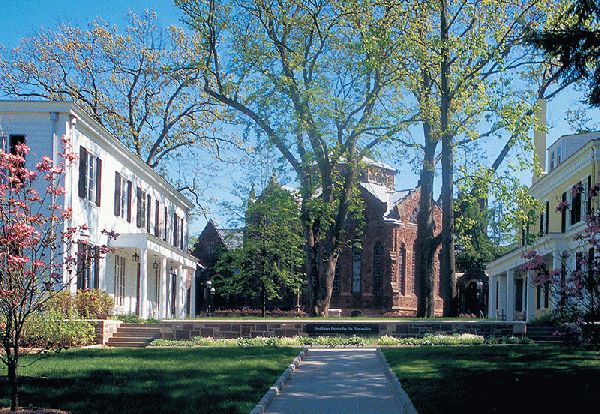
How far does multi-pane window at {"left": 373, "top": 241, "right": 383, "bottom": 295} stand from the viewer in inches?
2411

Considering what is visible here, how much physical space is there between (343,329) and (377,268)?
33975 mm

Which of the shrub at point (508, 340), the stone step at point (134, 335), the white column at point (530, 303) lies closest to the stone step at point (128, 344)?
the stone step at point (134, 335)

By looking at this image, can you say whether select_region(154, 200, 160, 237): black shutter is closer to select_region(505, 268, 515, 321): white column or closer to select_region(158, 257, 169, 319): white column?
select_region(158, 257, 169, 319): white column

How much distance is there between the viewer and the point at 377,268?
6159cm

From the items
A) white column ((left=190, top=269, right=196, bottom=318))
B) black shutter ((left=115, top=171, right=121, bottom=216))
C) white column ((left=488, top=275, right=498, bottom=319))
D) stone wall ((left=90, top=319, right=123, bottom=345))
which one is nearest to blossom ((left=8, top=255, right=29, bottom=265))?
stone wall ((left=90, top=319, right=123, bottom=345))

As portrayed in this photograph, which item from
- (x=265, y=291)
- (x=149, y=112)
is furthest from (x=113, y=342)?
(x=265, y=291)

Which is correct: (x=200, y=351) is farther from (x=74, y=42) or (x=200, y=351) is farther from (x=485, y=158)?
(x=74, y=42)

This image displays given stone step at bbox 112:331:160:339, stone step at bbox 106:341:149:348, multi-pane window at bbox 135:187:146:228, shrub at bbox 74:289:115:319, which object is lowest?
stone step at bbox 106:341:149:348

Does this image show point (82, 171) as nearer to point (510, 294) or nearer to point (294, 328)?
point (294, 328)

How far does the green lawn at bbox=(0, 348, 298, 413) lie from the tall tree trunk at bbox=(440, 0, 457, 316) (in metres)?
17.4

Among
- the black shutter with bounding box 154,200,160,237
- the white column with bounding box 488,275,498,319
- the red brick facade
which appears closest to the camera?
the black shutter with bounding box 154,200,160,237

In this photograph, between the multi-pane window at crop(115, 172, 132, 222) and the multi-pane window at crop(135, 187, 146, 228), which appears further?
the multi-pane window at crop(135, 187, 146, 228)

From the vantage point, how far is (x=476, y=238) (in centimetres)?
6562

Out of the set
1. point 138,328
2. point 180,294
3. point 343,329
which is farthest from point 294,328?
point 180,294
